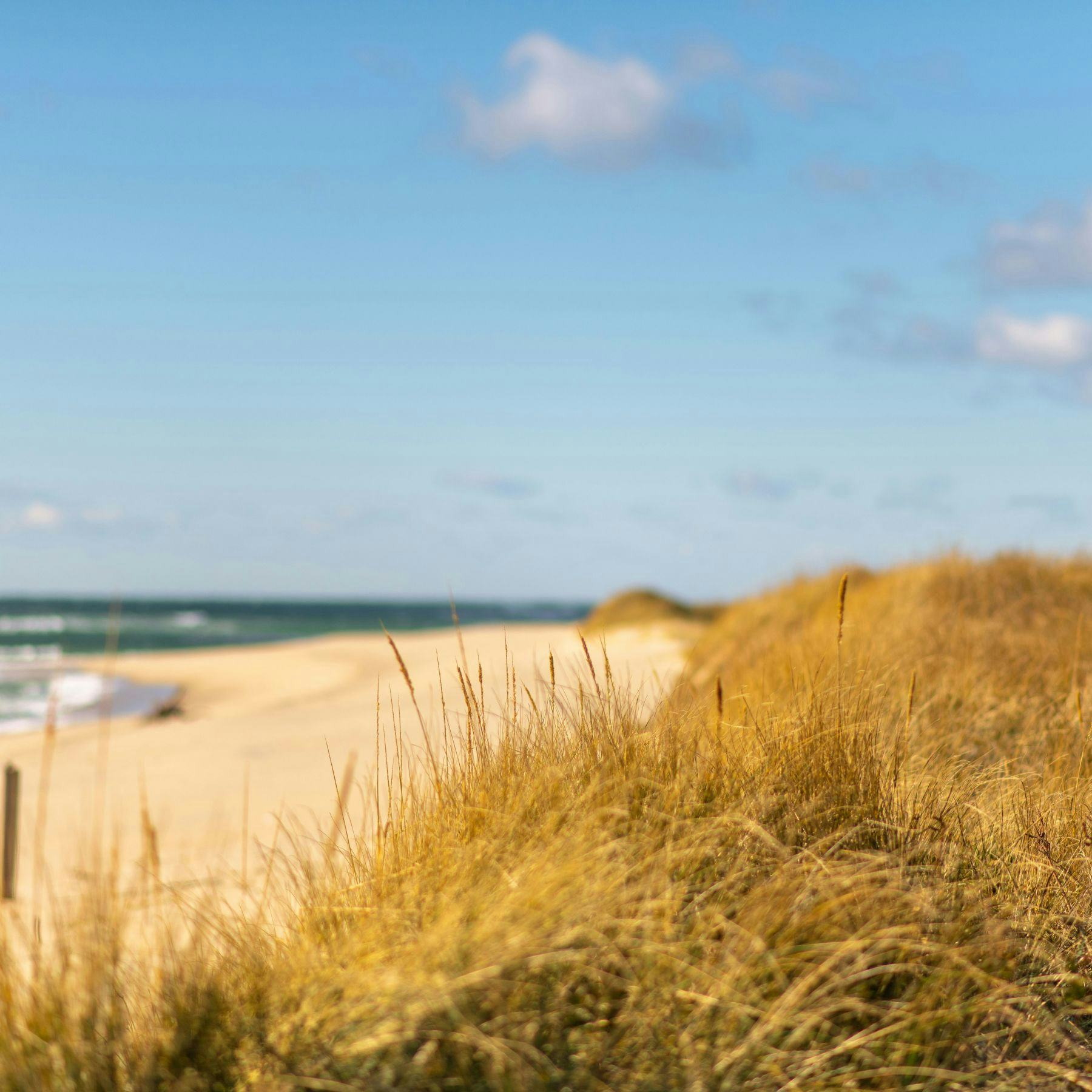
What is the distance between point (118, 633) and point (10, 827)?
12622 mm

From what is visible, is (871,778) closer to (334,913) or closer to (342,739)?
(334,913)

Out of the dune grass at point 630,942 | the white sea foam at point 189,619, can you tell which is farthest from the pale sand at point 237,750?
the white sea foam at point 189,619

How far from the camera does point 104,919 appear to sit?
7.86 feet

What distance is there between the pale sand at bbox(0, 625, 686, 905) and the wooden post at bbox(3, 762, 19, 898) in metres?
0.39

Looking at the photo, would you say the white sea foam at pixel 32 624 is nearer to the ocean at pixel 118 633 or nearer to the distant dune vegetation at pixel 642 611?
the ocean at pixel 118 633

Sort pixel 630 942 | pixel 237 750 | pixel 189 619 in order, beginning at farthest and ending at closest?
pixel 189 619 → pixel 237 750 → pixel 630 942

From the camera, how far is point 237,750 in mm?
13930

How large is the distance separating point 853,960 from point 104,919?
1.82m

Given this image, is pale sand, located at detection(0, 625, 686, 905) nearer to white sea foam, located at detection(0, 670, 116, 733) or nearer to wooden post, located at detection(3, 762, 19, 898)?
wooden post, located at detection(3, 762, 19, 898)

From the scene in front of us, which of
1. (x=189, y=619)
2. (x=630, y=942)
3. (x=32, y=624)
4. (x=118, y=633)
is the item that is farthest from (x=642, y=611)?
(x=189, y=619)

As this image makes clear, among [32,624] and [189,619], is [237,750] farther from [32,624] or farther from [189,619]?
[189,619]

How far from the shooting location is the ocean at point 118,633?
21.6 m

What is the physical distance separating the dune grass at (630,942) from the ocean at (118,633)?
71 cm

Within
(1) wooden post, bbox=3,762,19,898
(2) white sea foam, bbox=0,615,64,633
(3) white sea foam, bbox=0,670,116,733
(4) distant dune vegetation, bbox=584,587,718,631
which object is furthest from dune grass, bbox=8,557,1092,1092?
(2) white sea foam, bbox=0,615,64,633
